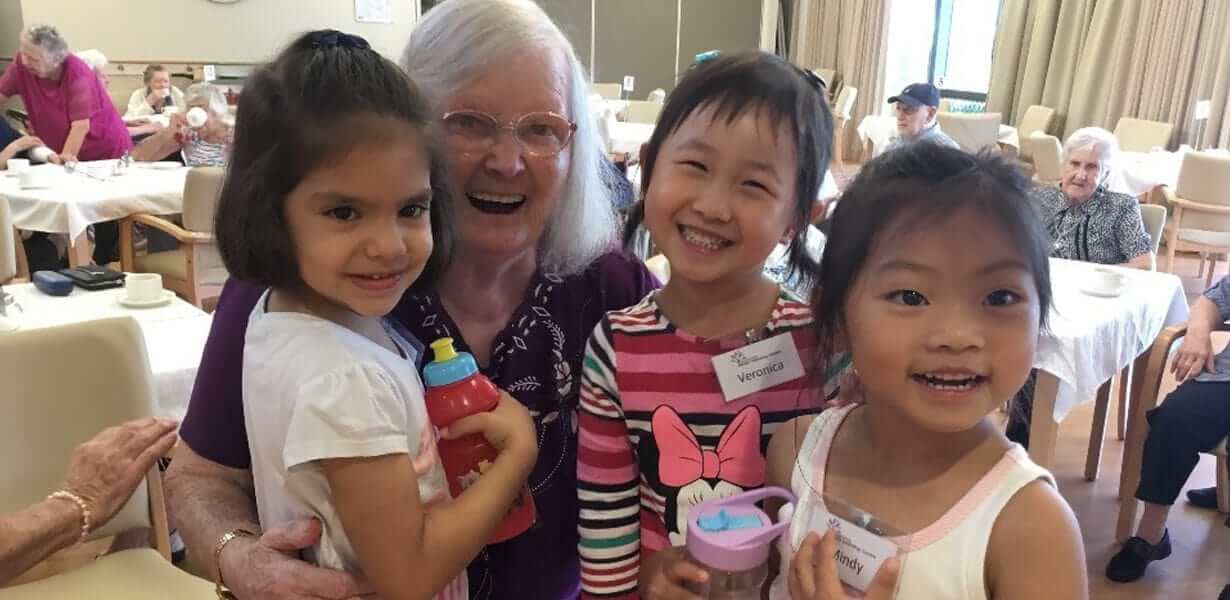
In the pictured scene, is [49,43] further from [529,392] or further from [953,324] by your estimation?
[953,324]

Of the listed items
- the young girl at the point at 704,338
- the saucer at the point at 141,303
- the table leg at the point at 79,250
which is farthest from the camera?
the table leg at the point at 79,250

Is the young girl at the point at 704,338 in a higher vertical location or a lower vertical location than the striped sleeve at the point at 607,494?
higher

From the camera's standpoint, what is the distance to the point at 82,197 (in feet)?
14.9

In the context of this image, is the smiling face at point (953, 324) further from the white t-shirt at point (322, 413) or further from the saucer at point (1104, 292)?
the saucer at point (1104, 292)

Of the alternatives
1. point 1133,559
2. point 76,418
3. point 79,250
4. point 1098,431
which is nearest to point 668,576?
point 76,418

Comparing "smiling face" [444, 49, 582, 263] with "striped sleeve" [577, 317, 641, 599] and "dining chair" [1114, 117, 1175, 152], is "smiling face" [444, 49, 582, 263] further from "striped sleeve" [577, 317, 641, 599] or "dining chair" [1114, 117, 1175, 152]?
"dining chair" [1114, 117, 1175, 152]

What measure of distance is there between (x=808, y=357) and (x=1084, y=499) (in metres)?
3.01

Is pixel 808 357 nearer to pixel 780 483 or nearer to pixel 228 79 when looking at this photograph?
pixel 780 483

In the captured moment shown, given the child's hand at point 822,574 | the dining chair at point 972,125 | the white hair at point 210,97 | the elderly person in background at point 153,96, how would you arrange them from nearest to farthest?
the child's hand at point 822,574 < the white hair at point 210,97 < the dining chair at point 972,125 < the elderly person in background at point 153,96

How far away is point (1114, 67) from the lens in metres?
8.25

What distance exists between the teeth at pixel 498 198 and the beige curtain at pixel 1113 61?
795cm

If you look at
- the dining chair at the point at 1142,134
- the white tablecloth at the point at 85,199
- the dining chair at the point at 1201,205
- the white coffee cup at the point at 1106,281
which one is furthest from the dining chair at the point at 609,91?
the white coffee cup at the point at 1106,281

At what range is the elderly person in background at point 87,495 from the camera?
1.63 metres

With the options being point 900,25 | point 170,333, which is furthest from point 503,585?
point 900,25
